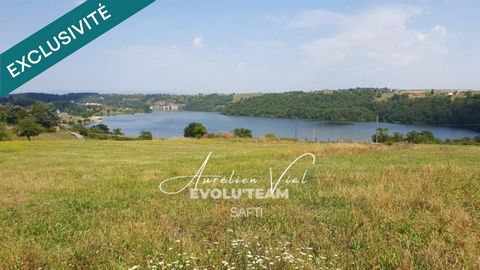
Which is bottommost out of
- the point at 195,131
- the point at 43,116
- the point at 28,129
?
the point at 195,131

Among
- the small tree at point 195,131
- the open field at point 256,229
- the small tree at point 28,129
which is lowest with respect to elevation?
the small tree at point 195,131

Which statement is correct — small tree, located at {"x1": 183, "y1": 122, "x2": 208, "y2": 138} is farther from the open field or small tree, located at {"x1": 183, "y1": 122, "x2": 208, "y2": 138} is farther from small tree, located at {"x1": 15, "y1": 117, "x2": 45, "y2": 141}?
the open field

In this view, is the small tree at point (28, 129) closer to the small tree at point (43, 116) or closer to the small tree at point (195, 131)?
the small tree at point (43, 116)

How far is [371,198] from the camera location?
8062 mm

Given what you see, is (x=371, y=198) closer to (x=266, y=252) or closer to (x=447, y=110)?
(x=266, y=252)

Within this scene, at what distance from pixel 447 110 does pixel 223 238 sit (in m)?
170

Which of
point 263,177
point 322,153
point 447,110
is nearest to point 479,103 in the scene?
point 447,110

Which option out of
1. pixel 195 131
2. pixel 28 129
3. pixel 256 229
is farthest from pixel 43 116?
pixel 256 229

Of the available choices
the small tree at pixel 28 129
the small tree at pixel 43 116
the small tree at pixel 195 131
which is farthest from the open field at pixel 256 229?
the small tree at pixel 43 116

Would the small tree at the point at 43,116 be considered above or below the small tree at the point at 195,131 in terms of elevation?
above

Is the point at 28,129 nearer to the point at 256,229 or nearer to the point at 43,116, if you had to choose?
the point at 43,116

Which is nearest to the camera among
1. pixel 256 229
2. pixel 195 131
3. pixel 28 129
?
pixel 256 229

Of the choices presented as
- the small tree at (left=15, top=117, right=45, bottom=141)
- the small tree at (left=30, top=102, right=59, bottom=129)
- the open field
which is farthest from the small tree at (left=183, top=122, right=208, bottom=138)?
the open field

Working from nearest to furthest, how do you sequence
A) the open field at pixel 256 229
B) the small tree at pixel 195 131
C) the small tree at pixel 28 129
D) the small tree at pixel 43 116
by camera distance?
the open field at pixel 256 229 < the small tree at pixel 28 129 < the small tree at pixel 195 131 < the small tree at pixel 43 116
